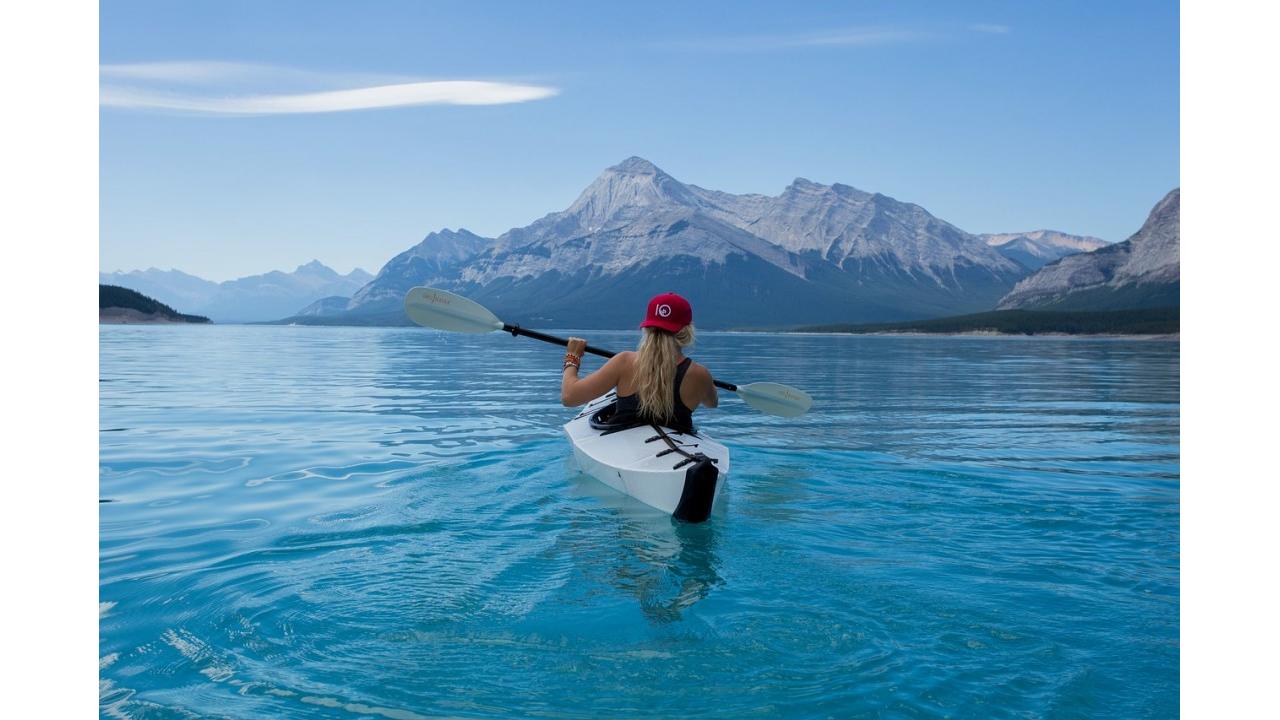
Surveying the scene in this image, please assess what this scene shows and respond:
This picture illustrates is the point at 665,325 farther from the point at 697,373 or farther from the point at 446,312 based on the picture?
Answer: the point at 446,312

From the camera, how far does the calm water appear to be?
→ 4684 millimetres

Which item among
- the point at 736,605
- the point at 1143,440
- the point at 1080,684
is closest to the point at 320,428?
the point at 736,605

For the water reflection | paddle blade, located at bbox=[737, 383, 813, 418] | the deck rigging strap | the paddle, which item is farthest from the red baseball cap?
paddle blade, located at bbox=[737, 383, 813, 418]

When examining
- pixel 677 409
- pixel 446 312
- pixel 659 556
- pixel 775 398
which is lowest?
pixel 659 556

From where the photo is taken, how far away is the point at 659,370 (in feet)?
30.3

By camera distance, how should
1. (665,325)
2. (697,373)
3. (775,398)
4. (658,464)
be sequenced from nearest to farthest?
1. (658,464)
2. (665,325)
3. (697,373)
4. (775,398)

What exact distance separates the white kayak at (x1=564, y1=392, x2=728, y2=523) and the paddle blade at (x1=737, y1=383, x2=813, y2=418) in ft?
10.7

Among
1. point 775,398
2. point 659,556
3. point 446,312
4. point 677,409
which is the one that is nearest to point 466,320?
point 446,312

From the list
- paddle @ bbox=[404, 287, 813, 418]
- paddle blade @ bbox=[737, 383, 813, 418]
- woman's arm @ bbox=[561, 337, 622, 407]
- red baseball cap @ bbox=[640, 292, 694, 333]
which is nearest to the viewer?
red baseball cap @ bbox=[640, 292, 694, 333]

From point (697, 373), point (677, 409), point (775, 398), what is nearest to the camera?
point (697, 373)

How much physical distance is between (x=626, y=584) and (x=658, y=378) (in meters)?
3.27

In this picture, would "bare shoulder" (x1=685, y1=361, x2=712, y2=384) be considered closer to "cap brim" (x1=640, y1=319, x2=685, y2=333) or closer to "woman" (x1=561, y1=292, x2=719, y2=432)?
"woman" (x1=561, y1=292, x2=719, y2=432)

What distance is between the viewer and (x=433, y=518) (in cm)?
861

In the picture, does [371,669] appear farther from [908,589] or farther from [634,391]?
[634,391]
